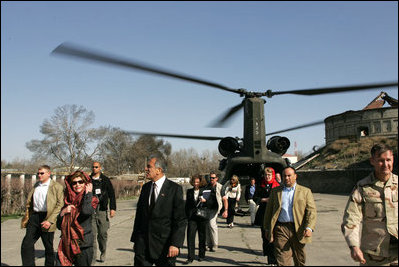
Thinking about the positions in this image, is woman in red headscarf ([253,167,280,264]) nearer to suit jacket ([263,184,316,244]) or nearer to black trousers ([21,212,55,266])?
suit jacket ([263,184,316,244])

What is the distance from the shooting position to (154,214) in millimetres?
4359

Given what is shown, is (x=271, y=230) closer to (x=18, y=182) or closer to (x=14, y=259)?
(x=14, y=259)

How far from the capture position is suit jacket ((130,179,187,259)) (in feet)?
14.1

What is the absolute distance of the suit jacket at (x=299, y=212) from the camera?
15.9 feet

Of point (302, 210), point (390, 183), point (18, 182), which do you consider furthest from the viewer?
point (18, 182)

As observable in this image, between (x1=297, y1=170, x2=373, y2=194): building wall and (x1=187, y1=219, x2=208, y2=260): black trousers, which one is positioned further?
(x1=297, y1=170, x2=373, y2=194): building wall

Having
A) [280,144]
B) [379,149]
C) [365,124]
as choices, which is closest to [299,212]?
[379,149]

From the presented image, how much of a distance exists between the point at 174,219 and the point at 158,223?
208mm

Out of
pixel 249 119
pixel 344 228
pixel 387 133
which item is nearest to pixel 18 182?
pixel 249 119

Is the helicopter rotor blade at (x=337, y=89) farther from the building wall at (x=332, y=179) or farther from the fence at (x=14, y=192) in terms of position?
the building wall at (x=332, y=179)

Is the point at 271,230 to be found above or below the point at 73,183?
below

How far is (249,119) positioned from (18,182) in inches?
400

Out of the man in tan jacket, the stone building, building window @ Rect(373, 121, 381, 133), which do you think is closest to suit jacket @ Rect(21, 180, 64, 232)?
the man in tan jacket

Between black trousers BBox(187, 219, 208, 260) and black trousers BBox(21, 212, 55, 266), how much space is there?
8.00 feet
